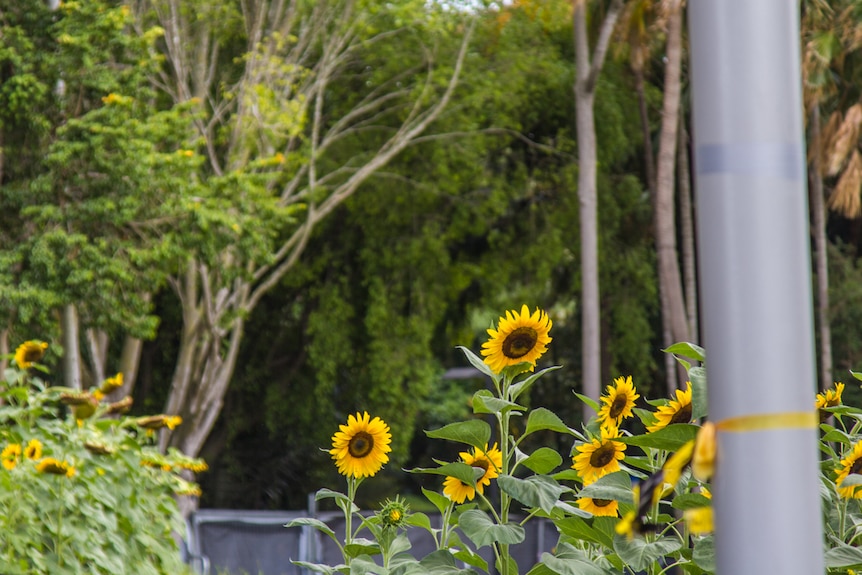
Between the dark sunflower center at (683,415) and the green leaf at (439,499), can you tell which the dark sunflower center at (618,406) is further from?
the green leaf at (439,499)

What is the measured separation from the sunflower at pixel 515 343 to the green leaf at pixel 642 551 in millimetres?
379

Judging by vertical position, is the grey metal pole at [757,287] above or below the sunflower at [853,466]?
above

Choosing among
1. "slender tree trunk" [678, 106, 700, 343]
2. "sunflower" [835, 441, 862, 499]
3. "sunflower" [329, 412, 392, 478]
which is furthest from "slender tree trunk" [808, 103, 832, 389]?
"sunflower" [329, 412, 392, 478]

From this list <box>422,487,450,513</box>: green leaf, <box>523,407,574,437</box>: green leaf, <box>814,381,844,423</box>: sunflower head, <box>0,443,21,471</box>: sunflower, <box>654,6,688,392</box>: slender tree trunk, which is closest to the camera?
<box>523,407,574,437</box>: green leaf

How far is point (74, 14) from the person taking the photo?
1206 cm

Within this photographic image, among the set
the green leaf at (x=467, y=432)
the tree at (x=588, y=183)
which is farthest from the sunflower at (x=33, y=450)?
the tree at (x=588, y=183)

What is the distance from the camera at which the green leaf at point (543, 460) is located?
1998 mm

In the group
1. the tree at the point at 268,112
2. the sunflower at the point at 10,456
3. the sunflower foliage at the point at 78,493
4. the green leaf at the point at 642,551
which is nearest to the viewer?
the green leaf at the point at 642,551

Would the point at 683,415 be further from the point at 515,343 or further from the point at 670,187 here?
the point at 670,187

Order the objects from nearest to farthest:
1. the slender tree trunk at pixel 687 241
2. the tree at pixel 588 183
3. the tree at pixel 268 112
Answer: the tree at pixel 268 112
the tree at pixel 588 183
the slender tree trunk at pixel 687 241

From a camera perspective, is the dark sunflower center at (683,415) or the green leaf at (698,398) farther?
the dark sunflower center at (683,415)

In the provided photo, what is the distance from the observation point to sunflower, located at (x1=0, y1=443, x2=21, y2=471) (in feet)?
11.6

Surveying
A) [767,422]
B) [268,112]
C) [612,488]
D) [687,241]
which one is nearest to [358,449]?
[612,488]

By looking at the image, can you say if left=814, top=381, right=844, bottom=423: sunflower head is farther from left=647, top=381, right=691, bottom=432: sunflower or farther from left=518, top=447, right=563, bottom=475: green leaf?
left=518, top=447, right=563, bottom=475: green leaf
